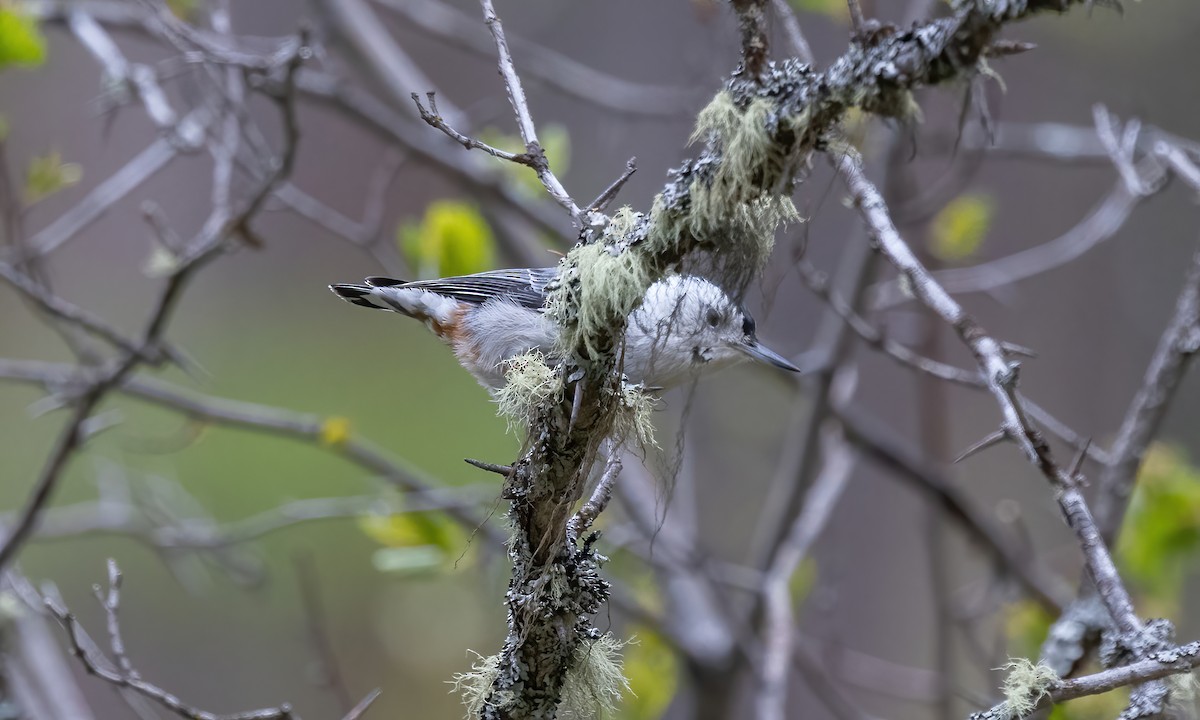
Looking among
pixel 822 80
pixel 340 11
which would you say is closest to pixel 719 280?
pixel 822 80

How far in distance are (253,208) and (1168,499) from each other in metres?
2.30

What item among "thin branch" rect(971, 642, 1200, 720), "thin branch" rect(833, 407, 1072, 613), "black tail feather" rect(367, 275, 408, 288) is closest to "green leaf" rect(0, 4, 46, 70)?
"black tail feather" rect(367, 275, 408, 288)

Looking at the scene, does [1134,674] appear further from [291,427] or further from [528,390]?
[291,427]

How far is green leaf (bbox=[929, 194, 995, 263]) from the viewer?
8.99 ft

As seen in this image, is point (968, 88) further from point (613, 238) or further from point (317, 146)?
point (317, 146)

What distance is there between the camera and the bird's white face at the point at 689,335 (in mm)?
1345

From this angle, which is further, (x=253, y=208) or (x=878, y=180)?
(x=878, y=180)

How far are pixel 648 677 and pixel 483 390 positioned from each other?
2.70 m

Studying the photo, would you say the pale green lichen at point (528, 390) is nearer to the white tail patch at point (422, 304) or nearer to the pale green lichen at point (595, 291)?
the pale green lichen at point (595, 291)

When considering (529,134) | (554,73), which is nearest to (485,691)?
(529,134)

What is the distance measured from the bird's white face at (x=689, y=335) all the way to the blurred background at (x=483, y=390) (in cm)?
88

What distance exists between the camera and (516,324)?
2.11 metres

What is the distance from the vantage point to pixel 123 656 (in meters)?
1.51

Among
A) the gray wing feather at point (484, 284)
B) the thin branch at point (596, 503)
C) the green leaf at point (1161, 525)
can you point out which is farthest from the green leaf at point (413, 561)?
the green leaf at point (1161, 525)
